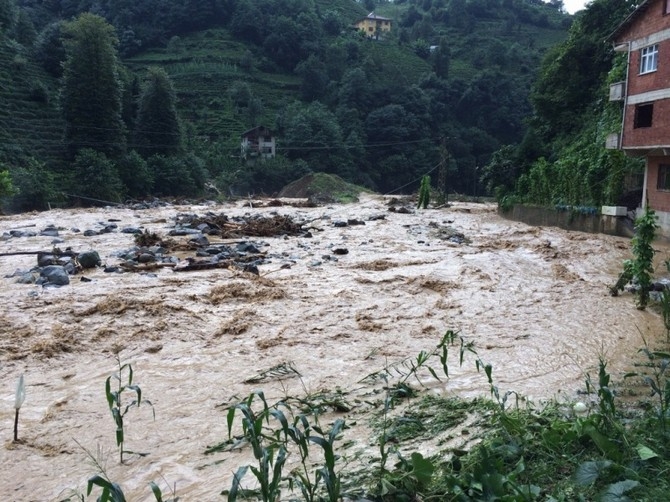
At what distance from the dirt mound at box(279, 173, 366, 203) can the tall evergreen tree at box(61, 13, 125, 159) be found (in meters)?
14.4

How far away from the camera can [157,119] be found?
159 feet

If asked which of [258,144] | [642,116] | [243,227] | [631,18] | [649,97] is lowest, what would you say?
[243,227]

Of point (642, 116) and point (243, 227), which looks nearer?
point (642, 116)

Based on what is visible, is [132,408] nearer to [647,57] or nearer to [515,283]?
[515,283]

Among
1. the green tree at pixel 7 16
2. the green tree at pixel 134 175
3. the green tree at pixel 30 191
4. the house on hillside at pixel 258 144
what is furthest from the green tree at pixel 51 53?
the green tree at pixel 30 191

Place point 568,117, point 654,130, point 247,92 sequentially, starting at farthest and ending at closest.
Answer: point 247,92
point 568,117
point 654,130

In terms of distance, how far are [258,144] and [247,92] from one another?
11.5 metres

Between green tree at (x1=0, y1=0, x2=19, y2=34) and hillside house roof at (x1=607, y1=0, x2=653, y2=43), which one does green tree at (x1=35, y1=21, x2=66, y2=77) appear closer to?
green tree at (x1=0, y1=0, x2=19, y2=34)

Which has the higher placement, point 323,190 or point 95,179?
point 95,179

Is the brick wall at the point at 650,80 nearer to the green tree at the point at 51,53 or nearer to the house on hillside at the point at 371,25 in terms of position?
the green tree at the point at 51,53

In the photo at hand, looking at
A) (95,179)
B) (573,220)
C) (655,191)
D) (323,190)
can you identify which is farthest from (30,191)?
(655,191)

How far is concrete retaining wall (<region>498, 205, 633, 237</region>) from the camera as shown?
63.6ft

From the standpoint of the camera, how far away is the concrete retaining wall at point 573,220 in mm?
19375

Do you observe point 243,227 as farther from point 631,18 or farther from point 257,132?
point 257,132
